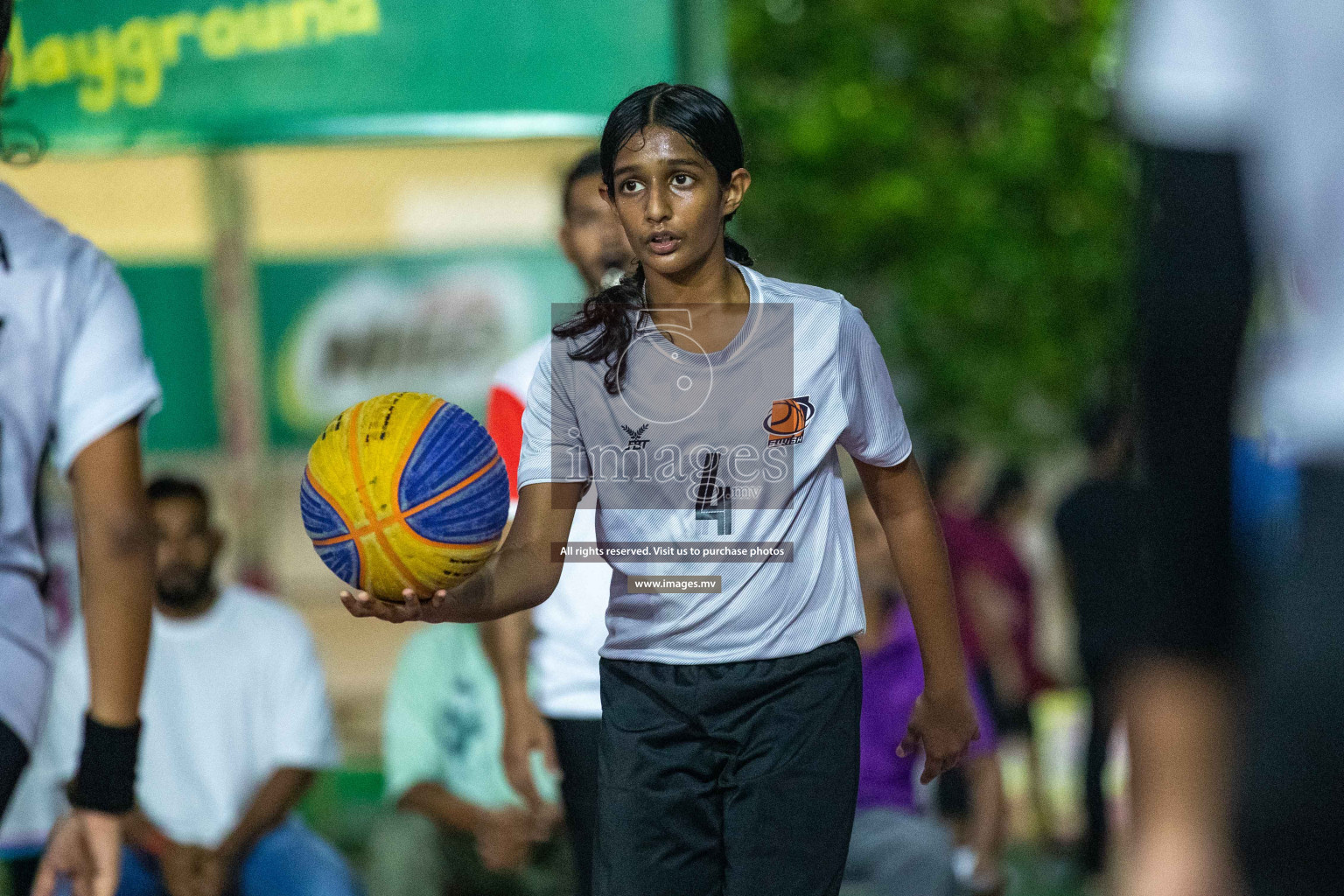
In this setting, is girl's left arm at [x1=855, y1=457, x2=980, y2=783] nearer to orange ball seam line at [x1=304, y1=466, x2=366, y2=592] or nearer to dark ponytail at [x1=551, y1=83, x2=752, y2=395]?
dark ponytail at [x1=551, y1=83, x2=752, y2=395]

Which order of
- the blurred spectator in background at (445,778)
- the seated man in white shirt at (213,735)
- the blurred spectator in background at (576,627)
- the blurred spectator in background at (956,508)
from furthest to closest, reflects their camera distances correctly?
1. the blurred spectator in background at (956,508)
2. the blurred spectator in background at (445,778)
3. the seated man in white shirt at (213,735)
4. the blurred spectator in background at (576,627)

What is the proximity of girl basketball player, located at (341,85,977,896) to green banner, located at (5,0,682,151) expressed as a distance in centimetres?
240

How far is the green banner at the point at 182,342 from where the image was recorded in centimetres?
973

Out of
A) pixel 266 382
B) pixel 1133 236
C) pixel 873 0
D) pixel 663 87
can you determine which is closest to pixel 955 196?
pixel 873 0

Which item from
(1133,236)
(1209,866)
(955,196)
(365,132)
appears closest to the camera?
(1209,866)

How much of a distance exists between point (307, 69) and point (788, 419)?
328 cm

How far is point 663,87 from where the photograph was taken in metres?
2.96

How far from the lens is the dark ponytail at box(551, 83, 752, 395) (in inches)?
114

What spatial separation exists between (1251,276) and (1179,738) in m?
0.35

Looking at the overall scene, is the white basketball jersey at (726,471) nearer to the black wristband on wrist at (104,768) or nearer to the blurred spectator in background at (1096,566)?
the black wristband on wrist at (104,768)

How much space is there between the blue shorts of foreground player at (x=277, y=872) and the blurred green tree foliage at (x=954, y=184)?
15.0 metres

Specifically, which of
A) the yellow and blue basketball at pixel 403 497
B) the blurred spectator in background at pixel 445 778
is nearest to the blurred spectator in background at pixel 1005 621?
the blurred spectator in background at pixel 445 778

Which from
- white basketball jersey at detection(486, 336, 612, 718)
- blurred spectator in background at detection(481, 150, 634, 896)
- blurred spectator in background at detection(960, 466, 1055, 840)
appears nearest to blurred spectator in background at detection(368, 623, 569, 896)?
blurred spectator in background at detection(481, 150, 634, 896)

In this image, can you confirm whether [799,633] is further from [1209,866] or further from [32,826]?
[32,826]
